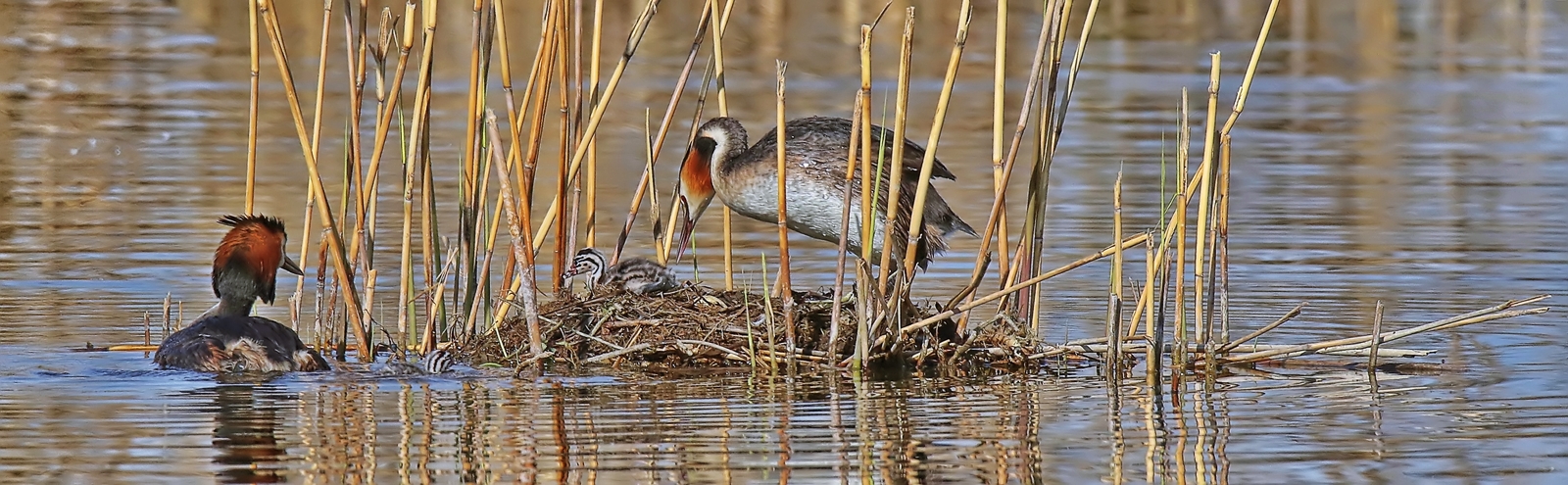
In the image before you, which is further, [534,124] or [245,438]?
[534,124]

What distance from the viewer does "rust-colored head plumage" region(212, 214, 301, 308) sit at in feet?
24.5

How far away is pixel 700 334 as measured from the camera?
7.24 meters

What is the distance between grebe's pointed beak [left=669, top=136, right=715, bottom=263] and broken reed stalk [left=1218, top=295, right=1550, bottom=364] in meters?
2.08

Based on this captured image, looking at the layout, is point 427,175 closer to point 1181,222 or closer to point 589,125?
point 589,125

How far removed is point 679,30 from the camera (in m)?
25.8

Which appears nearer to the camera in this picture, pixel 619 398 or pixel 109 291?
pixel 619 398

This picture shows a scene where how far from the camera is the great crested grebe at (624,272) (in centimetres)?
778

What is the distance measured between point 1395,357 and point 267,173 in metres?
7.84

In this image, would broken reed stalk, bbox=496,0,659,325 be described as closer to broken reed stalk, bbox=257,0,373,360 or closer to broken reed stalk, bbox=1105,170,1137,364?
broken reed stalk, bbox=257,0,373,360

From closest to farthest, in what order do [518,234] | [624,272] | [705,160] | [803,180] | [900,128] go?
[900,128] → [518,234] → [624,272] → [803,180] → [705,160]

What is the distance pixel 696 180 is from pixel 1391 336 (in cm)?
259

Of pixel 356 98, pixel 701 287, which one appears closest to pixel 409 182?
pixel 356 98

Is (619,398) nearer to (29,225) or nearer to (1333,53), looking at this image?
(29,225)

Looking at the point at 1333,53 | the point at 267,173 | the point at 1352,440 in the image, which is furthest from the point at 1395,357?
the point at 1333,53
